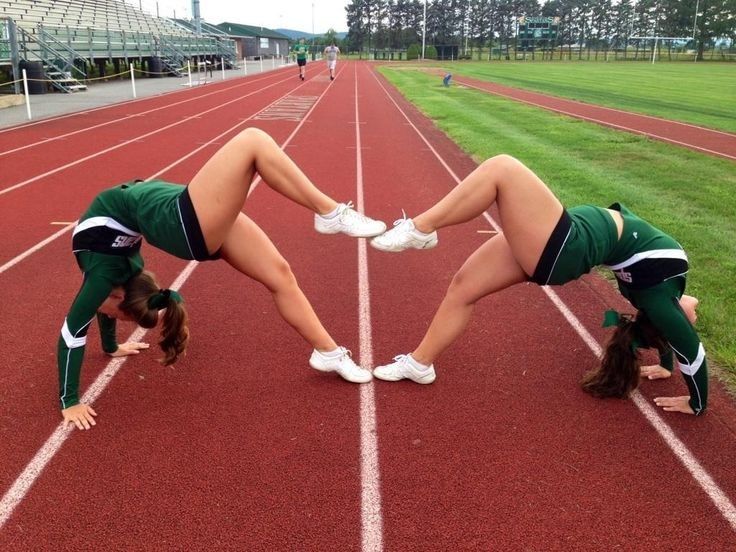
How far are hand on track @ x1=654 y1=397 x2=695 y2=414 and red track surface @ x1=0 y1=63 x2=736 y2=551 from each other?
0.15 ft

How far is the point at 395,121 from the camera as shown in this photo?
722 inches

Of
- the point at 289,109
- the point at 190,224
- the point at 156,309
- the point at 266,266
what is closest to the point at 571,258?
the point at 266,266

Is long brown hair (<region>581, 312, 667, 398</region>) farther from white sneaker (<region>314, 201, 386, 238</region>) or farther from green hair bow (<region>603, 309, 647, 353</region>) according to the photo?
white sneaker (<region>314, 201, 386, 238</region>)

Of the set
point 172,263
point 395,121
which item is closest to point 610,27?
point 395,121

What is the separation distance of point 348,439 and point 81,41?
30.5 metres

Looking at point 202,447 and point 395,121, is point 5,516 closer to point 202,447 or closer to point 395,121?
point 202,447

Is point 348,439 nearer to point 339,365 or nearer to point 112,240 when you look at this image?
point 339,365

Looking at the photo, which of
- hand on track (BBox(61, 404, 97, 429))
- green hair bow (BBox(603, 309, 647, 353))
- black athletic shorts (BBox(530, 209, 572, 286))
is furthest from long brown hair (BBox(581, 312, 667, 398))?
hand on track (BBox(61, 404, 97, 429))

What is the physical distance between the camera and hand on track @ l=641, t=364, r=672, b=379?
411cm

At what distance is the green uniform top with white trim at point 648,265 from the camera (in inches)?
125

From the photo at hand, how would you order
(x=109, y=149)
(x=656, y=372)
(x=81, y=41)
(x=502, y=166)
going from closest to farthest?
(x=502, y=166) < (x=656, y=372) < (x=109, y=149) < (x=81, y=41)

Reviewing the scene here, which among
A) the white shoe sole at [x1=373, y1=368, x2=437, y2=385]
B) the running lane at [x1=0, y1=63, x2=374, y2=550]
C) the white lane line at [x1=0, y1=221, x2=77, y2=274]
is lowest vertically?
the running lane at [x1=0, y1=63, x2=374, y2=550]

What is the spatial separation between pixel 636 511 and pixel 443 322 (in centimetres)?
141

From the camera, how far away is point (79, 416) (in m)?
3.47
